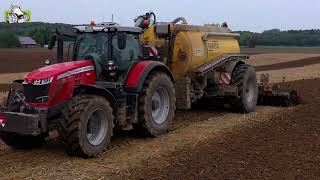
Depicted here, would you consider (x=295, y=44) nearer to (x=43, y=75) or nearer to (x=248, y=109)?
(x=248, y=109)

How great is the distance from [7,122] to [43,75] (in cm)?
91

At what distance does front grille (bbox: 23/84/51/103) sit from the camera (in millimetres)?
Result: 7957

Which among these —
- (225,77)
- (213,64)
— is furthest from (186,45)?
(225,77)

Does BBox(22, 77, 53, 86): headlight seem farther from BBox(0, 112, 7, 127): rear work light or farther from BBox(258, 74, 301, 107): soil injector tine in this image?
BBox(258, 74, 301, 107): soil injector tine

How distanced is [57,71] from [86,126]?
3.37 feet

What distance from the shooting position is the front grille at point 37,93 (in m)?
7.96

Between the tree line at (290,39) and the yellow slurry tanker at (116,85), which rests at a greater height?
the tree line at (290,39)

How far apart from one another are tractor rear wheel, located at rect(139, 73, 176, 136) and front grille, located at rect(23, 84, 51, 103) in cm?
198

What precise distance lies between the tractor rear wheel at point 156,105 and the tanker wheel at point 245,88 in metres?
3.33

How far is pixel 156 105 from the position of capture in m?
10.0

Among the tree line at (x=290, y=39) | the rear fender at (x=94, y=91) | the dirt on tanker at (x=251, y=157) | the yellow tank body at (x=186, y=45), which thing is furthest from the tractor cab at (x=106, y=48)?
the tree line at (x=290, y=39)

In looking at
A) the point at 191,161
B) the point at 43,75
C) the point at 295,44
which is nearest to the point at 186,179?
the point at 191,161

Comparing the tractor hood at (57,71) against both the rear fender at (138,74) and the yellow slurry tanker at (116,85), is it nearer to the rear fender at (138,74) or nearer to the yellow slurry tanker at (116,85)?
the yellow slurry tanker at (116,85)

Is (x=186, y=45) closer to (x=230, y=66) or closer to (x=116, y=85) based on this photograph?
(x=230, y=66)
